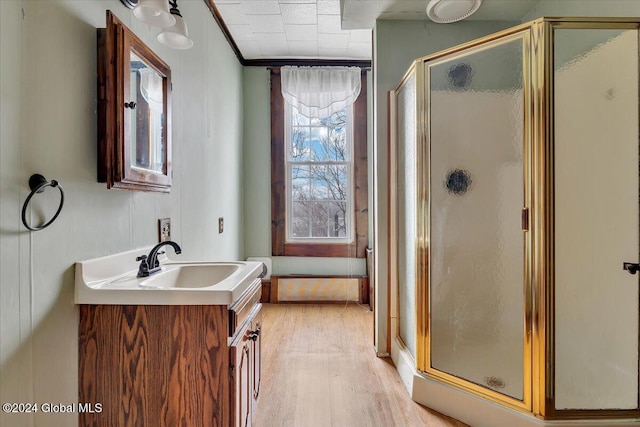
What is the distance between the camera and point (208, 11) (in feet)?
8.50

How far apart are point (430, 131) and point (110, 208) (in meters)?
1.64

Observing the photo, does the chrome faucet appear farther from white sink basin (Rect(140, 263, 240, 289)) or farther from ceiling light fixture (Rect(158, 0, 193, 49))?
ceiling light fixture (Rect(158, 0, 193, 49))

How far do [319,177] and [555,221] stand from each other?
2597 millimetres

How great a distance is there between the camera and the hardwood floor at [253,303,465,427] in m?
1.81

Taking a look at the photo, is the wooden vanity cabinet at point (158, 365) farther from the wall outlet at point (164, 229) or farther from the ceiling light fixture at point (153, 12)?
the ceiling light fixture at point (153, 12)

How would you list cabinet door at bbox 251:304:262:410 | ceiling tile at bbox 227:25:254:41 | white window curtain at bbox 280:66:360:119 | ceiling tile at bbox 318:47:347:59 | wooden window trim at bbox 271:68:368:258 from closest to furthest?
cabinet door at bbox 251:304:262:410 < ceiling tile at bbox 227:25:254:41 < ceiling tile at bbox 318:47:347:59 < white window curtain at bbox 280:66:360:119 < wooden window trim at bbox 271:68:368:258

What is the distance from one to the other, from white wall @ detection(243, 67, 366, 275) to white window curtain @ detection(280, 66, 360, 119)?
32cm

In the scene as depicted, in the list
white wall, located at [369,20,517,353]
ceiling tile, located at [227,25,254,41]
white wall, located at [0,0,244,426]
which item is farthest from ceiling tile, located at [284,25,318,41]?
white wall, located at [0,0,244,426]

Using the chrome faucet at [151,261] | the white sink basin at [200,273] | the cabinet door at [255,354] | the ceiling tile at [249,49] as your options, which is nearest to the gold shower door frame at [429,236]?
the cabinet door at [255,354]

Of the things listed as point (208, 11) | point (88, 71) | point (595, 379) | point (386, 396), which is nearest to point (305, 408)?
point (386, 396)

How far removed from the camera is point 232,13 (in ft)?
9.11

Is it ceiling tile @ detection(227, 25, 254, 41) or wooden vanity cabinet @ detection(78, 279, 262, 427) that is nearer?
wooden vanity cabinet @ detection(78, 279, 262, 427)

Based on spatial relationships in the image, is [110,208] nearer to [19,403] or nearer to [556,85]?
[19,403]

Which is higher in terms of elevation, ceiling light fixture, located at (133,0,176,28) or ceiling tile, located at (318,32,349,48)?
ceiling tile, located at (318,32,349,48)
